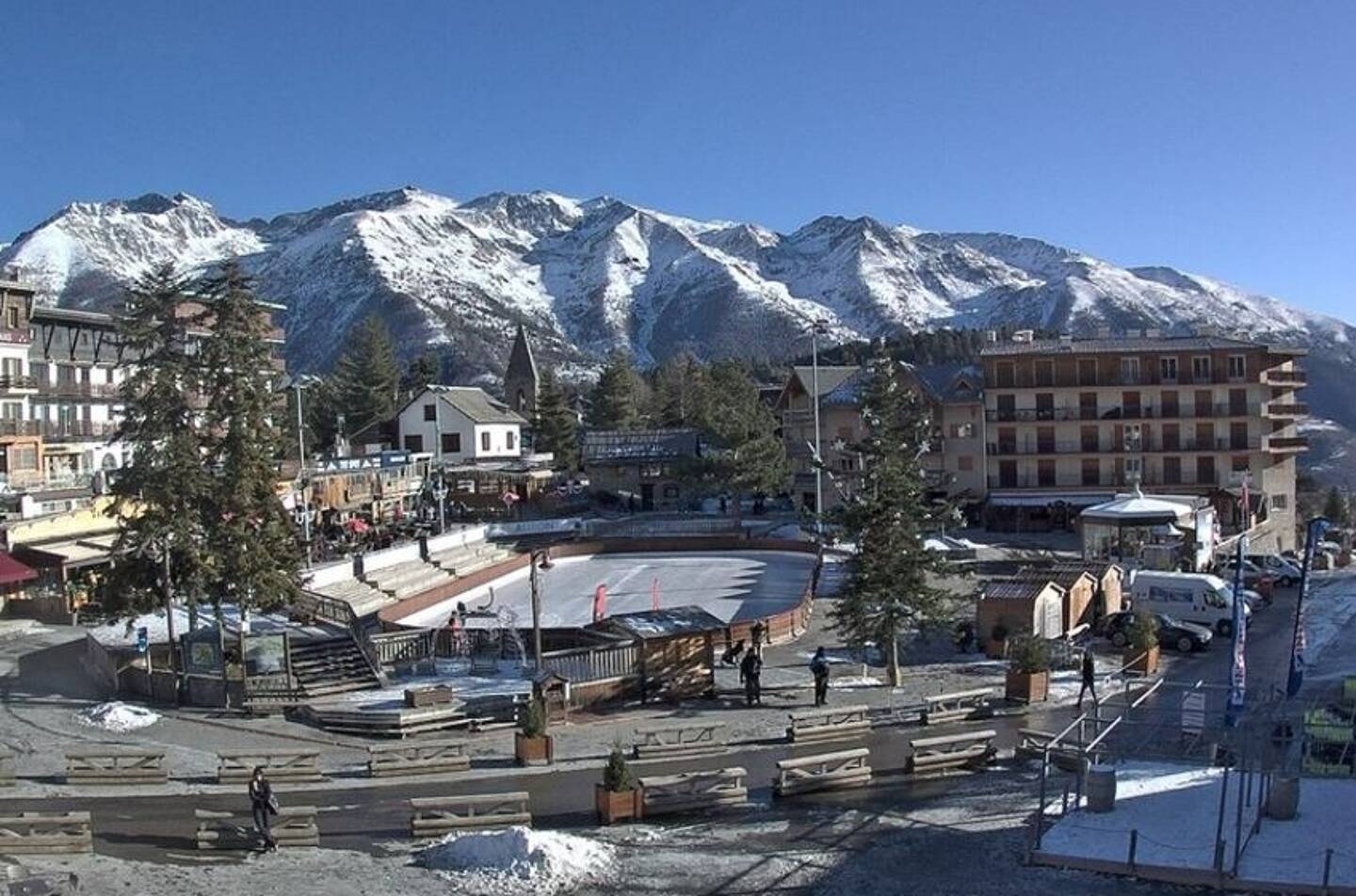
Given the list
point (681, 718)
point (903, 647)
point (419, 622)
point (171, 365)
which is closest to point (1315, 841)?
point (681, 718)

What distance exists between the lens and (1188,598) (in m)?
38.2

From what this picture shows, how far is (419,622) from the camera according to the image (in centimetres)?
4350

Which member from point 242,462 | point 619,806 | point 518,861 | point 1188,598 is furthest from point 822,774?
point 1188,598

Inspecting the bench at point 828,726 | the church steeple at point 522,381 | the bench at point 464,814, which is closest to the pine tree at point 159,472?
the bench at point 464,814

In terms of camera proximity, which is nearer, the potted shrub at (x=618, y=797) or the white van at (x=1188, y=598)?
the potted shrub at (x=618, y=797)

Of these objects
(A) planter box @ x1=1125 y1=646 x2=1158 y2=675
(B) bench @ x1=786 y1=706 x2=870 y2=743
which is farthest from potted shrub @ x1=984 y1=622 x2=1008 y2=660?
(B) bench @ x1=786 y1=706 x2=870 y2=743

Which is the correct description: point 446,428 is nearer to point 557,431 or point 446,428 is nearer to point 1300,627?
point 557,431

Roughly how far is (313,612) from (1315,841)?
28790 mm

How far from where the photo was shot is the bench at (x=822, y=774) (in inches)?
832

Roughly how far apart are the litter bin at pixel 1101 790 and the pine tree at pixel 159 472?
22.5 meters

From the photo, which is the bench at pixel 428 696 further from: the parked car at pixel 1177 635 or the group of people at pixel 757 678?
the parked car at pixel 1177 635

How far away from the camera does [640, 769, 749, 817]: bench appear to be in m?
20.3

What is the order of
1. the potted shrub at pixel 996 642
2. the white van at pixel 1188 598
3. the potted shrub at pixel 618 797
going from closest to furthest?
the potted shrub at pixel 618 797
the potted shrub at pixel 996 642
the white van at pixel 1188 598

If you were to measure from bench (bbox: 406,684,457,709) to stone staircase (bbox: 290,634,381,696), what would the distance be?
122 inches
